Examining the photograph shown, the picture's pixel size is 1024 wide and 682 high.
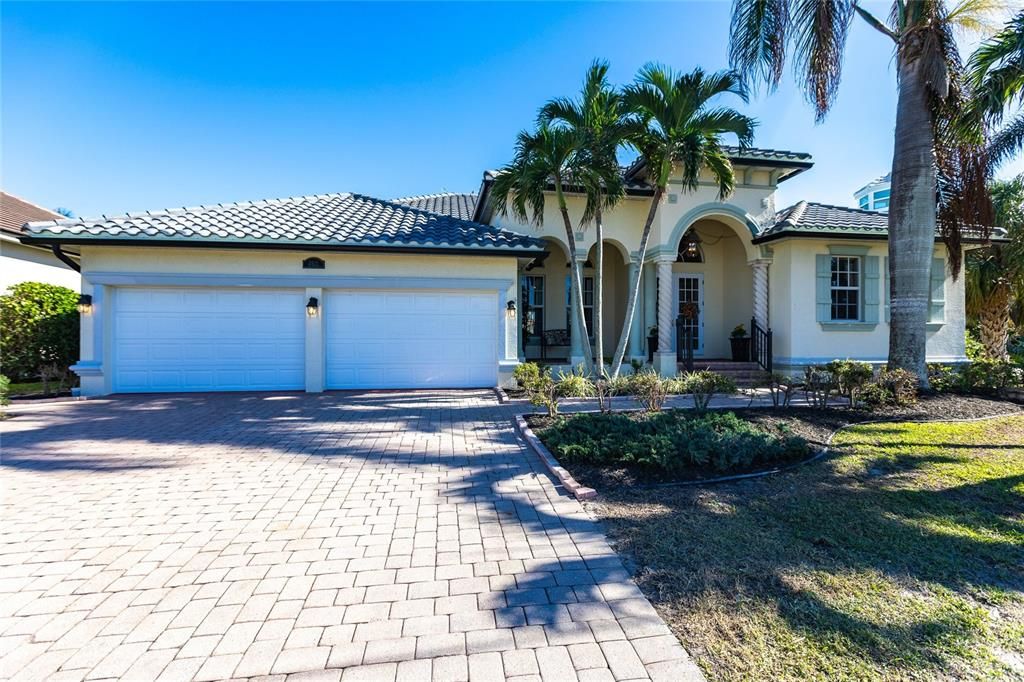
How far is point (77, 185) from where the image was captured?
15.0m

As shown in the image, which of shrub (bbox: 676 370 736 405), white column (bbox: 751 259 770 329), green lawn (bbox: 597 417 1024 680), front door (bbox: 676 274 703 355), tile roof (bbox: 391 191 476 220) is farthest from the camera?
tile roof (bbox: 391 191 476 220)

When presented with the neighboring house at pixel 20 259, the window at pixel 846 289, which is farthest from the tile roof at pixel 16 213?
the window at pixel 846 289

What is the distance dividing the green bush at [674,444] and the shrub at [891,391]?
355 cm

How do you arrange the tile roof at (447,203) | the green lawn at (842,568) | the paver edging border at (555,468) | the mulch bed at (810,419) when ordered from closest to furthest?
the green lawn at (842,568) → the paver edging border at (555,468) → the mulch bed at (810,419) → the tile roof at (447,203)

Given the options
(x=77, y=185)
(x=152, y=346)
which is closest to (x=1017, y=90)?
(x=152, y=346)

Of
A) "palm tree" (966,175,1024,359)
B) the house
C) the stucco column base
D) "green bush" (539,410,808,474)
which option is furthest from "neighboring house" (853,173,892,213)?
"green bush" (539,410,808,474)

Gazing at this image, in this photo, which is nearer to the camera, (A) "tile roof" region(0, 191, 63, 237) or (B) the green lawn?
(B) the green lawn

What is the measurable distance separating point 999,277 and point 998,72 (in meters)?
Result: 9.46

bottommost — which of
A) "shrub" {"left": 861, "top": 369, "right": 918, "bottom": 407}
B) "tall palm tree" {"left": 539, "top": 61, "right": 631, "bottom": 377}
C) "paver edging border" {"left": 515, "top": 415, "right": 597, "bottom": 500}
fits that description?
"paver edging border" {"left": 515, "top": 415, "right": 597, "bottom": 500}

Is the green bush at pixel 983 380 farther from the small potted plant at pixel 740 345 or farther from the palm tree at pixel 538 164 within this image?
the palm tree at pixel 538 164

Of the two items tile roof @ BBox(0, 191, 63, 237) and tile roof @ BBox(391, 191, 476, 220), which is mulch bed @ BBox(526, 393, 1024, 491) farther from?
tile roof @ BBox(0, 191, 63, 237)

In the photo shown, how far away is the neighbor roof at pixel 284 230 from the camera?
32.0 feet

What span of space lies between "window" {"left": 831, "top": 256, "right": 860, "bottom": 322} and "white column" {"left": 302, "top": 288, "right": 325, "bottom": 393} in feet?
46.2

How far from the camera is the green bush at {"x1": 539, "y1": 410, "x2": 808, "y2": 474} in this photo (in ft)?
16.4
